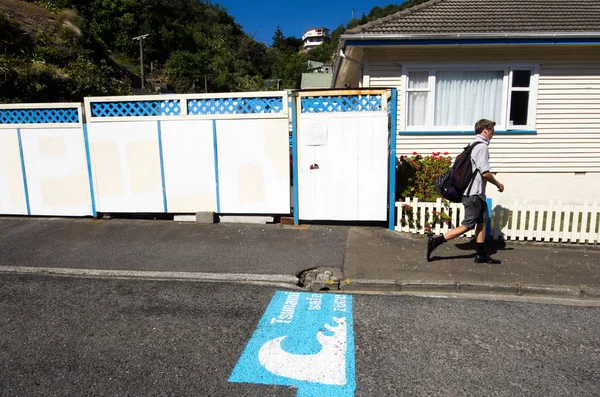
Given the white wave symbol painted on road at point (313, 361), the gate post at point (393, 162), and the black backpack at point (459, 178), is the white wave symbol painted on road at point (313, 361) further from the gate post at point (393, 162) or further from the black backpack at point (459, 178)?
the gate post at point (393, 162)

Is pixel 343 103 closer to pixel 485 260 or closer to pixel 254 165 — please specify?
pixel 254 165

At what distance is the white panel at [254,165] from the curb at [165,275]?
226 centimetres

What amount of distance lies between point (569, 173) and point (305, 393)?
9.40 metres

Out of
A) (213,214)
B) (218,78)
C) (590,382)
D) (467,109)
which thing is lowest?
(590,382)

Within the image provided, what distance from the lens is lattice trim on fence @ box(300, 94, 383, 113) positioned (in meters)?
6.81

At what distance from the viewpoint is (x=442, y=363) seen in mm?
3244

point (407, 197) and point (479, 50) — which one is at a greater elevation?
point (479, 50)

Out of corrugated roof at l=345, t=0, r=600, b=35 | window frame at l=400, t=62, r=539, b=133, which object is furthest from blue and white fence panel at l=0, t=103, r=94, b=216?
window frame at l=400, t=62, r=539, b=133

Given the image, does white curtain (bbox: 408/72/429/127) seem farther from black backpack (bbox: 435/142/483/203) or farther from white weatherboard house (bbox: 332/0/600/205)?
black backpack (bbox: 435/142/483/203)

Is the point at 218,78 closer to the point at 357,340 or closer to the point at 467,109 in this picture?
the point at 467,109

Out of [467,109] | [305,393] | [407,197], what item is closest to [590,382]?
[305,393]

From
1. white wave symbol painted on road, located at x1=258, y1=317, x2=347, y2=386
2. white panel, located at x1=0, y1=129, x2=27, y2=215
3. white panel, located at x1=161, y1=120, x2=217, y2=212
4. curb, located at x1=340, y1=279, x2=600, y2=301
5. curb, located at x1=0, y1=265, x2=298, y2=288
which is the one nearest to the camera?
white wave symbol painted on road, located at x1=258, y1=317, x2=347, y2=386

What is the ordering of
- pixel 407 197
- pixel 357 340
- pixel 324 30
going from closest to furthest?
pixel 357 340, pixel 407 197, pixel 324 30

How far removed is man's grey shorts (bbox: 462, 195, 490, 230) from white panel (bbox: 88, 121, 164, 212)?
504cm
